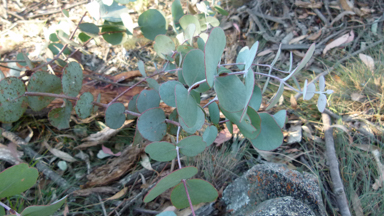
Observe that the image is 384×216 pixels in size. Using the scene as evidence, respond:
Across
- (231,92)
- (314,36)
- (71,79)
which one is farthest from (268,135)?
(314,36)

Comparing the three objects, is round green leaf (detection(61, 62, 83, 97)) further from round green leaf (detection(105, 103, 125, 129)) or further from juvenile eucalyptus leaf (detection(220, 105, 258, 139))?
juvenile eucalyptus leaf (detection(220, 105, 258, 139))

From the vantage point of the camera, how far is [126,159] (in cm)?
148

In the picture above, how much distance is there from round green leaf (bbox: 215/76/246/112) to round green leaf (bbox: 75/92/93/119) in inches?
27.0

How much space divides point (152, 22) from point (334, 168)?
4.48 ft

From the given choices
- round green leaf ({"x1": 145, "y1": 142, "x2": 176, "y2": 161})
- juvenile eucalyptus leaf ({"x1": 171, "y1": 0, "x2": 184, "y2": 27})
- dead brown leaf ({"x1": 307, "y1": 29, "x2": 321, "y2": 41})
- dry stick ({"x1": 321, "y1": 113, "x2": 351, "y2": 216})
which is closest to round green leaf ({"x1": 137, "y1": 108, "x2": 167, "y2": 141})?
round green leaf ({"x1": 145, "y1": 142, "x2": 176, "y2": 161})

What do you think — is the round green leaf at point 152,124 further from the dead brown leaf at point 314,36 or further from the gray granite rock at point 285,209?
the dead brown leaf at point 314,36

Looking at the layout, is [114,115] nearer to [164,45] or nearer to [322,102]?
[164,45]

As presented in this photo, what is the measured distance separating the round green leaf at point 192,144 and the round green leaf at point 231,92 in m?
0.18

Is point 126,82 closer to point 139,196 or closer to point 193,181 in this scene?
point 139,196

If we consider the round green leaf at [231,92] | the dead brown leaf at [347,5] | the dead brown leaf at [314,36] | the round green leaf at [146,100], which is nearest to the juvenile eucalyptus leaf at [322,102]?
the round green leaf at [231,92]

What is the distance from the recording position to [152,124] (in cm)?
100

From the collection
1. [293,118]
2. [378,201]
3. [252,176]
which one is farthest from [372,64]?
[252,176]

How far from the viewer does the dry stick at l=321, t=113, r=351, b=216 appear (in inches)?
46.9

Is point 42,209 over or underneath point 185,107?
underneath
